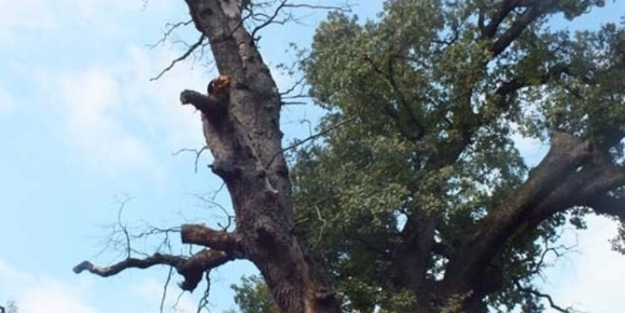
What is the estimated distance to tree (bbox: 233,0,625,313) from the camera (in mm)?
9805

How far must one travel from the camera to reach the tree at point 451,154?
9.80 metres

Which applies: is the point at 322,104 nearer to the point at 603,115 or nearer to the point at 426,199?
the point at 426,199

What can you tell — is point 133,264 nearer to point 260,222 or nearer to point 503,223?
point 260,222

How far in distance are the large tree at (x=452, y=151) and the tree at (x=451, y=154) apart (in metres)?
0.02

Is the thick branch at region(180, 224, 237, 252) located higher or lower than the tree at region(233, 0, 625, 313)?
lower

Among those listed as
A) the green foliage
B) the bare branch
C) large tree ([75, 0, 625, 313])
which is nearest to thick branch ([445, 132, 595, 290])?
large tree ([75, 0, 625, 313])

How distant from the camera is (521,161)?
11398 millimetres

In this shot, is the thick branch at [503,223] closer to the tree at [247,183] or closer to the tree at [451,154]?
the tree at [451,154]

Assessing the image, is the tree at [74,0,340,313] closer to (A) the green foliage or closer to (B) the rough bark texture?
(B) the rough bark texture

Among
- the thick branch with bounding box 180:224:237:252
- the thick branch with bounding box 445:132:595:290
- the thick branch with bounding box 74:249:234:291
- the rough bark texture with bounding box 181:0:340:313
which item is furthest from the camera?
the thick branch with bounding box 445:132:595:290

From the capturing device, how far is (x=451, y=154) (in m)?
10.7

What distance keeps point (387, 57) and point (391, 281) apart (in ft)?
8.38

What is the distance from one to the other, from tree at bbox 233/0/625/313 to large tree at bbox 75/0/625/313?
0.06ft

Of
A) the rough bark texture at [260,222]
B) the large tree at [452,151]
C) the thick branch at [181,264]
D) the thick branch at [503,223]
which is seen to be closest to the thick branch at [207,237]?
the rough bark texture at [260,222]
